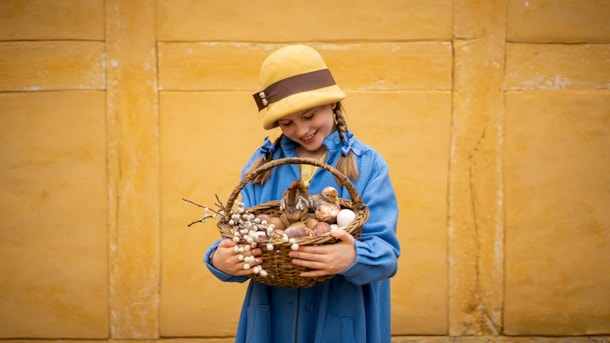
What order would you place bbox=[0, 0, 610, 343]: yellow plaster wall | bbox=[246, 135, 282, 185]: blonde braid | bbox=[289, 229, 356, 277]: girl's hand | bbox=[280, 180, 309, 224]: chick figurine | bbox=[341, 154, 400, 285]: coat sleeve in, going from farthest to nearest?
bbox=[0, 0, 610, 343]: yellow plaster wall, bbox=[246, 135, 282, 185]: blonde braid, bbox=[280, 180, 309, 224]: chick figurine, bbox=[341, 154, 400, 285]: coat sleeve, bbox=[289, 229, 356, 277]: girl's hand

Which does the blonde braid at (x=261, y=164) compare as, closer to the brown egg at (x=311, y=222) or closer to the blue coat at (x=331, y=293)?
the blue coat at (x=331, y=293)

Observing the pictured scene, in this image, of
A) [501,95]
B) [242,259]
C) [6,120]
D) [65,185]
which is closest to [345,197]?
[242,259]

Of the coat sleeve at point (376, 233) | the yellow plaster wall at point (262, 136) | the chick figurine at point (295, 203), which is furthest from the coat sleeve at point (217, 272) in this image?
the yellow plaster wall at point (262, 136)

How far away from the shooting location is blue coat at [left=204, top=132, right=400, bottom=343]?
240 centimetres

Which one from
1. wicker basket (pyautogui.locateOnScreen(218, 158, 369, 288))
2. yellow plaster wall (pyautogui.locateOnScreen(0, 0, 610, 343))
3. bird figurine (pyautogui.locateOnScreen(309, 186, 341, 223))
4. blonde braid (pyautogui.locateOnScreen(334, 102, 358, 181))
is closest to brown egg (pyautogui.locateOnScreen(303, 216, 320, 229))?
bird figurine (pyautogui.locateOnScreen(309, 186, 341, 223))

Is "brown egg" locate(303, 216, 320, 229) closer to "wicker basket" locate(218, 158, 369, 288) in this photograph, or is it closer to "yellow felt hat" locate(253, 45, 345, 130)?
"wicker basket" locate(218, 158, 369, 288)

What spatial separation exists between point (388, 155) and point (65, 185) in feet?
6.98

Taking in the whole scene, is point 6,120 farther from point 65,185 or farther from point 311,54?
point 311,54

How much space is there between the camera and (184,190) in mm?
4383

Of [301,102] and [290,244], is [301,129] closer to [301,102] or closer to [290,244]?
[301,102]

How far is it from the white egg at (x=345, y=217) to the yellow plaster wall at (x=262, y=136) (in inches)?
83.3

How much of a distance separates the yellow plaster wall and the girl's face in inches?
71.3

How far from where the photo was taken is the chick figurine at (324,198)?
2.33 m

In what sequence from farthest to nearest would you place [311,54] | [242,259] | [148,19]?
[148,19] → [311,54] → [242,259]
